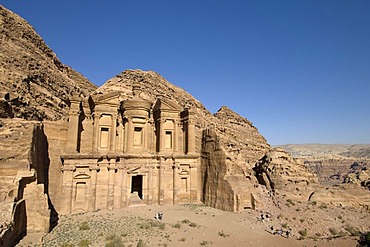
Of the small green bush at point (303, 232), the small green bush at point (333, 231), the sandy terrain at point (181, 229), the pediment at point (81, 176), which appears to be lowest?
the small green bush at point (333, 231)

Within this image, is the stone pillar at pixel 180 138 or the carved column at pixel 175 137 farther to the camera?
the stone pillar at pixel 180 138

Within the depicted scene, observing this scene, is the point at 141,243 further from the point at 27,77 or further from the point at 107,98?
the point at 27,77

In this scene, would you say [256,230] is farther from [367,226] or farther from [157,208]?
[367,226]

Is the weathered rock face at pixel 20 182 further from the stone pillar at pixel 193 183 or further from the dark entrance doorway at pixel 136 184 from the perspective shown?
the stone pillar at pixel 193 183

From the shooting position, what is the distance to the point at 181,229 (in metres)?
16.4

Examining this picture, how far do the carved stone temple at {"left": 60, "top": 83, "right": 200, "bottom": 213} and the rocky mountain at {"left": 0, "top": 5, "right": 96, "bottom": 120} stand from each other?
3.62 m

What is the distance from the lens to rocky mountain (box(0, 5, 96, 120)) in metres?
18.3

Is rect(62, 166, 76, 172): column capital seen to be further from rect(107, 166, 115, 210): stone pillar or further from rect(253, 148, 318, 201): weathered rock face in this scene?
rect(253, 148, 318, 201): weathered rock face

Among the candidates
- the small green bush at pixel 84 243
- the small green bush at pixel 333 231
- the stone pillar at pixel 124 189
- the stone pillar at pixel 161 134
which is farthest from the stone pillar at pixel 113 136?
the small green bush at pixel 333 231

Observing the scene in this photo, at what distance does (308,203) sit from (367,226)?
4357 millimetres

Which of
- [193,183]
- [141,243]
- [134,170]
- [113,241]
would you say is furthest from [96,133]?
[141,243]

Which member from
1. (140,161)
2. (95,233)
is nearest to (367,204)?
(140,161)

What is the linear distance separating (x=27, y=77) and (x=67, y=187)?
10.6 metres

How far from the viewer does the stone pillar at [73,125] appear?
66.1ft
